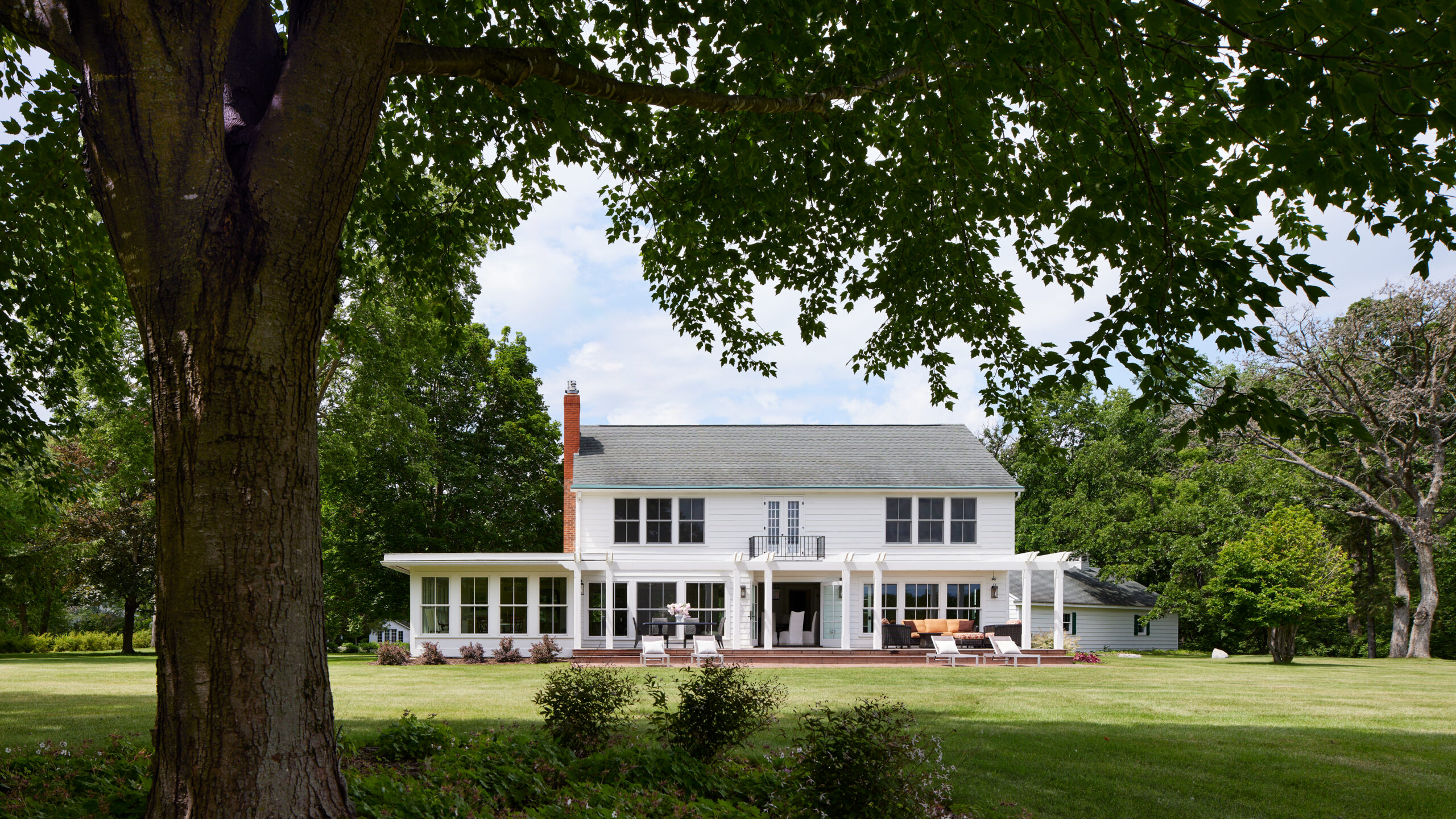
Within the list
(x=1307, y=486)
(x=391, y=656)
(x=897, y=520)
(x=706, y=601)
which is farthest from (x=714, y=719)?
(x=1307, y=486)

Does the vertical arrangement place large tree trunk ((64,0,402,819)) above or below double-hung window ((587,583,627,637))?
above

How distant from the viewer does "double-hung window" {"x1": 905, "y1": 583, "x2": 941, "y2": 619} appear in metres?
26.3

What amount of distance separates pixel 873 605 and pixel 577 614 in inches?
315

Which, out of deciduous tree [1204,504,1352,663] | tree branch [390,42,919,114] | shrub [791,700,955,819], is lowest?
deciduous tree [1204,504,1352,663]

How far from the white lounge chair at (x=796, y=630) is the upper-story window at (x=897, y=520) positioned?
3.28 m

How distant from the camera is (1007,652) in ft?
72.9

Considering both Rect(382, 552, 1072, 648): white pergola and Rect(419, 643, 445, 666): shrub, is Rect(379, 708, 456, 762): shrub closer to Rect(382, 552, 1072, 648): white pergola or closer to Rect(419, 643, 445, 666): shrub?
Rect(382, 552, 1072, 648): white pergola

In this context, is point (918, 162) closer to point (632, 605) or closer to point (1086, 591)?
point (632, 605)

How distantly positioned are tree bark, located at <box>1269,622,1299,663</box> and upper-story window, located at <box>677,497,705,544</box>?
52.3 feet

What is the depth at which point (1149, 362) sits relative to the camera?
506 cm

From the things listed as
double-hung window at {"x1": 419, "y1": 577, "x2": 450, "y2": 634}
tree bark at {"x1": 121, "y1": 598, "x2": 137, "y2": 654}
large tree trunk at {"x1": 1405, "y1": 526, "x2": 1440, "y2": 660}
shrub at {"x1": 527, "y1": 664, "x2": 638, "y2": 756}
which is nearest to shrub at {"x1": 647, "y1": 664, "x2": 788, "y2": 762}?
shrub at {"x1": 527, "y1": 664, "x2": 638, "y2": 756}

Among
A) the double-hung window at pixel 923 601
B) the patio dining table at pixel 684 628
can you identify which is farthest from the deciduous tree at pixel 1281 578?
the patio dining table at pixel 684 628

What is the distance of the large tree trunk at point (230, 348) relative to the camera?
3.53 meters

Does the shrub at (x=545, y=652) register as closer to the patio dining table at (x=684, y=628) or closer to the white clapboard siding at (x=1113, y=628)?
the patio dining table at (x=684, y=628)
